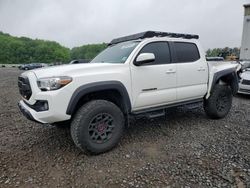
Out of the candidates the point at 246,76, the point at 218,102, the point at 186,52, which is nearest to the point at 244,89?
the point at 246,76

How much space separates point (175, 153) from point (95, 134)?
51.3 inches

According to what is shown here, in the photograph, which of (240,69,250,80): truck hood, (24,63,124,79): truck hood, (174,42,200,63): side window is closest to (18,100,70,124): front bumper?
(24,63,124,79): truck hood

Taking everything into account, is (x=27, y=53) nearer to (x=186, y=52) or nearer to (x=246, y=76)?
(x=246, y=76)

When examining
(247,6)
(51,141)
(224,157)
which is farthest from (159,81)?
(247,6)

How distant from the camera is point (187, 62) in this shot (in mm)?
4750

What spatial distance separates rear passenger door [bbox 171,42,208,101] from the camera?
460 centimetres

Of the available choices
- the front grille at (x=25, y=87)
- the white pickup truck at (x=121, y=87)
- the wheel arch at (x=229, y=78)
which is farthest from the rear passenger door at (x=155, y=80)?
the front grille at (x=25, y=87)

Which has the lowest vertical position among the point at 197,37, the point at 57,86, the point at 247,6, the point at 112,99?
the point at 112,99

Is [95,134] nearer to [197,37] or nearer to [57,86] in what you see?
[57,86]

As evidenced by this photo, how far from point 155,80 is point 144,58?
532 millimetres

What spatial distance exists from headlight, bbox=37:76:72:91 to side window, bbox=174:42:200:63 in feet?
7.78

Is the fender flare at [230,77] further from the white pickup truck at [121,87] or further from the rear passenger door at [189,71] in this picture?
the rear passenger door at [189,71]

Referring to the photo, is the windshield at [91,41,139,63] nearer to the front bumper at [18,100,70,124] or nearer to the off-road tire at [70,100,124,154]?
the off-road tire at [70,100,124,154]

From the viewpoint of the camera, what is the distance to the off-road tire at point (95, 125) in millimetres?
3406
